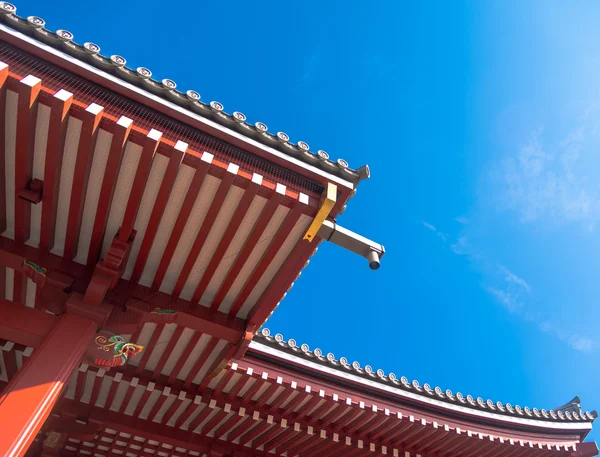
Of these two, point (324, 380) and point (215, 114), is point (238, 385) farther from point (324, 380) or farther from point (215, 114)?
point (215, 114)

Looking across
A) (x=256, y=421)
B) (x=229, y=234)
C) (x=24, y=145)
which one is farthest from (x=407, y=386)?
(x=24, y=145)

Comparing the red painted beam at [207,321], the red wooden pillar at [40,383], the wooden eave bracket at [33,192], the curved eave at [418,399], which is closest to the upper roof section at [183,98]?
the wooden eave bracket at [33,192]

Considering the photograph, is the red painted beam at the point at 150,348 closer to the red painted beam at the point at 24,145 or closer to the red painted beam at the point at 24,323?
the red painted beam at the point at 24,323

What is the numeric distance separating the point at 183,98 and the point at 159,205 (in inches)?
56.1

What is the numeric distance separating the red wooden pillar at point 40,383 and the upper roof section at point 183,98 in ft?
10.6

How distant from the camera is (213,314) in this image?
7.13 metres

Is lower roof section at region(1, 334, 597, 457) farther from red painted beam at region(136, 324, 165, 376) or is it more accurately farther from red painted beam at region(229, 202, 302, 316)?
red painted beam at region(229, 202, 302, 316)

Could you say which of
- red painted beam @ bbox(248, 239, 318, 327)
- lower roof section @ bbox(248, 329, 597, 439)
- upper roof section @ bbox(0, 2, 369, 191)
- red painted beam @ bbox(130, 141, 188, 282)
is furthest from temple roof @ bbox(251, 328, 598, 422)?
upper roof section @ bbox(0, 2, 369, 191)

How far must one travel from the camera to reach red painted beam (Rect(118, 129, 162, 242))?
5.24 meters

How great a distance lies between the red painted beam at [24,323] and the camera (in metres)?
5.93

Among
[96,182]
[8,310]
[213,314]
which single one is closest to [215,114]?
[96,182]

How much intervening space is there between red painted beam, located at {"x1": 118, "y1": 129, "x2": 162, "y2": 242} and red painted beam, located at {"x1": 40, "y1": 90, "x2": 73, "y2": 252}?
90cm

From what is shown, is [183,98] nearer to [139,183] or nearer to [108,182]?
[139,183]

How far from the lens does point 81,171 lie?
553 centimetres
